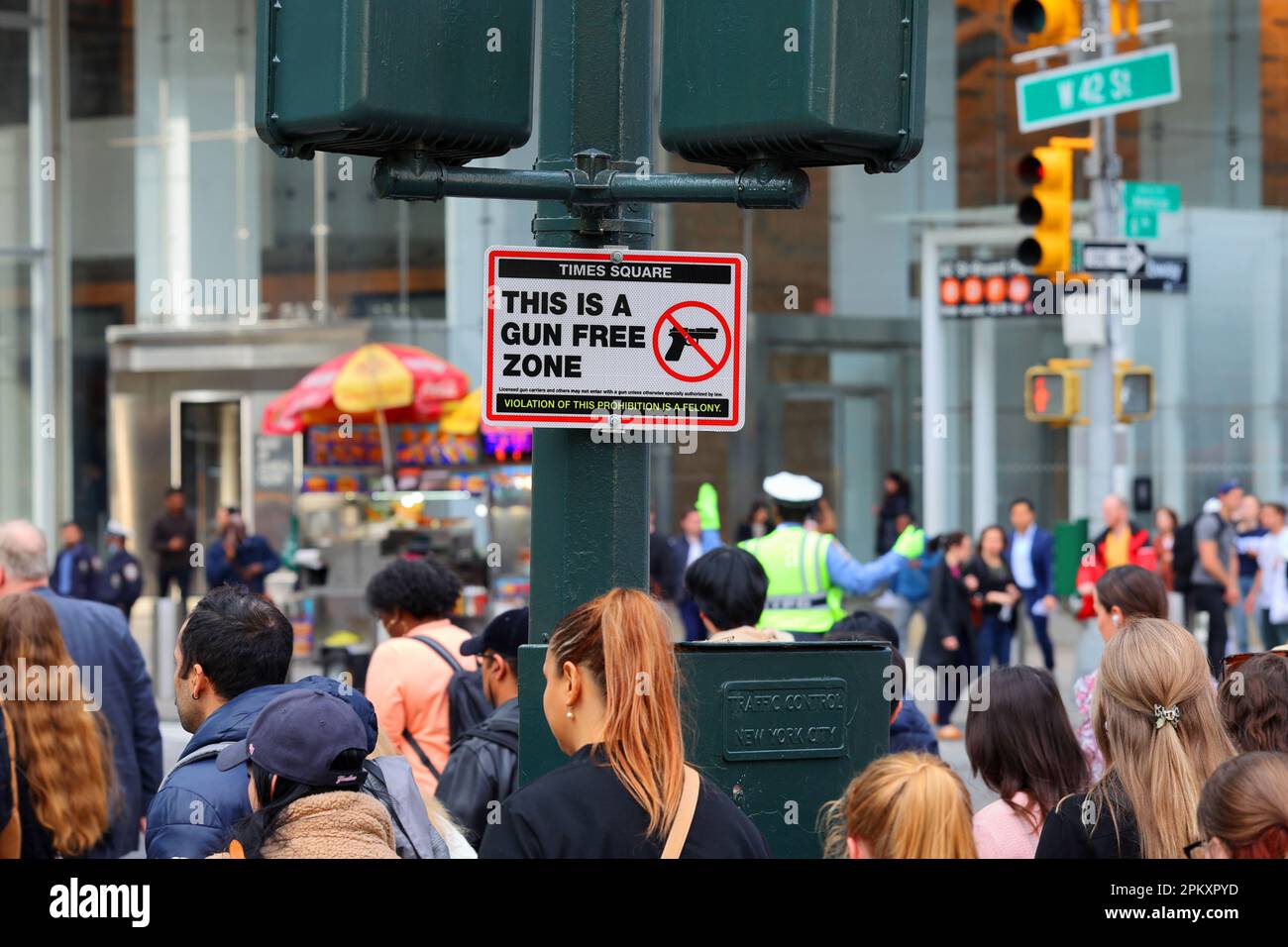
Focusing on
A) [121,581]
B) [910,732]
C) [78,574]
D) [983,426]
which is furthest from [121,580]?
[910,732]

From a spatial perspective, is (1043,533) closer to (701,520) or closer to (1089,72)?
(701,520)

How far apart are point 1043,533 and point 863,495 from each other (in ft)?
31.4

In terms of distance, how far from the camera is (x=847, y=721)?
3.89 metres

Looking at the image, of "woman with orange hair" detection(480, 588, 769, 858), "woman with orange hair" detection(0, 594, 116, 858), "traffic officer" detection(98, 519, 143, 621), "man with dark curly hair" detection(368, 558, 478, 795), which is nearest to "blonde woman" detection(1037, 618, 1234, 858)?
"woman with orange hair" detection(480, 588, 769, 858)

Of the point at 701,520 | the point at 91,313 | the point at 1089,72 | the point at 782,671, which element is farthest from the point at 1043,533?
the point at 91,313

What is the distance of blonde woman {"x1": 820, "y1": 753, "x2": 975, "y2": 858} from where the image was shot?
2.86 metres

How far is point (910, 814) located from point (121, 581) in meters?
15.6

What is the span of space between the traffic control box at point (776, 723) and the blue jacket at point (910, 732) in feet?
5.76

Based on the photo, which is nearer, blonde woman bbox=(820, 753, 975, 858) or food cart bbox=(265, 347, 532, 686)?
blonde woman bbox=(820, 753, 975, 858)

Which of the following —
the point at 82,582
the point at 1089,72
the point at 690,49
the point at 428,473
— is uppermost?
the point at 1089,72

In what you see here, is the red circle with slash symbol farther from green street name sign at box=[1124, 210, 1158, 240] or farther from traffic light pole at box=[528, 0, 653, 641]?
green street name sign at box=[1124, 210, 1158, 240]

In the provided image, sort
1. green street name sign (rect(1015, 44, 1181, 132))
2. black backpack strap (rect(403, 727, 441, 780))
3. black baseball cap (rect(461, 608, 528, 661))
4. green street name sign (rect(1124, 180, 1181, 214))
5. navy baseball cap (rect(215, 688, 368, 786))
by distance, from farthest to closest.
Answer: green street name sign (rect(1124, 180, 1181, 214)), green street name sign (rect(1015, 44, 1181, 132)), black backpack strap (rect(403, 727, 441, 780)), black baseball cap (rect(461, 608, 528, 661)), navy baseball cap (rect(215, 688, 368, 786))

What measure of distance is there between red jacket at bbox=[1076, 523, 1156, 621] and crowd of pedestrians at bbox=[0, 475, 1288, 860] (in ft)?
21.4

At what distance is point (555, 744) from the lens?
3.78 meters
